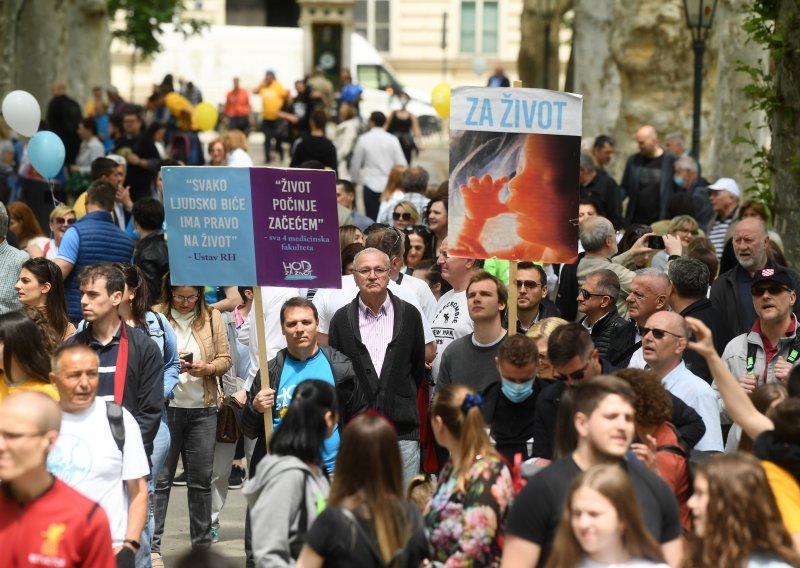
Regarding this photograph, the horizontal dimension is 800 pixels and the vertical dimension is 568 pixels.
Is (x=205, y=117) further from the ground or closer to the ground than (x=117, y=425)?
further from the ground

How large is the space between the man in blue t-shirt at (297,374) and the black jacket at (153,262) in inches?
115

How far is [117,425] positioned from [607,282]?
143 inches

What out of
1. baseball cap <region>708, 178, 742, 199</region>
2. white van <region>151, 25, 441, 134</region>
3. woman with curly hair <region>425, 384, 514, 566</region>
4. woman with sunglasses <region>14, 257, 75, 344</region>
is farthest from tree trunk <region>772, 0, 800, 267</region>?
white van <region>151, 25, 441, 134</region>

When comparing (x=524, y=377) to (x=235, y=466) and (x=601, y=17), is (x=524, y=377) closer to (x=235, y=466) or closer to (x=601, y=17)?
(x=235, y=466)

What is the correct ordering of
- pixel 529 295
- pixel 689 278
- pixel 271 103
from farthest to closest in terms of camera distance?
pixel 271 103 < pixel 529 295 < pixel 689 278

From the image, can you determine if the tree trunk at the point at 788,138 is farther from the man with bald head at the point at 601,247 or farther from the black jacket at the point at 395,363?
the black jacket at the point at 395,363

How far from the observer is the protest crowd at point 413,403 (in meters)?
5.09

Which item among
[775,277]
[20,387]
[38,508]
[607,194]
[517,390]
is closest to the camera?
[38,508]

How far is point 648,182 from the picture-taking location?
15.1m

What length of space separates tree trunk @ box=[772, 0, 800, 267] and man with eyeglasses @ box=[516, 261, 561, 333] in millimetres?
2862

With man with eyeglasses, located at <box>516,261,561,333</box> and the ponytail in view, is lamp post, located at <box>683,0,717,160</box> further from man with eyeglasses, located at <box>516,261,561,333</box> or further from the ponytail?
the ponytail

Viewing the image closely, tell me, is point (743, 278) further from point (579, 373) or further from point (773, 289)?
point (579, 373)

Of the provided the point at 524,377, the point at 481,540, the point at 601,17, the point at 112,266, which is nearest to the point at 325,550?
the point at 481,540

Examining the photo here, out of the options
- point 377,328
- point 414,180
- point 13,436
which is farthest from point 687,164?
point 13,436
